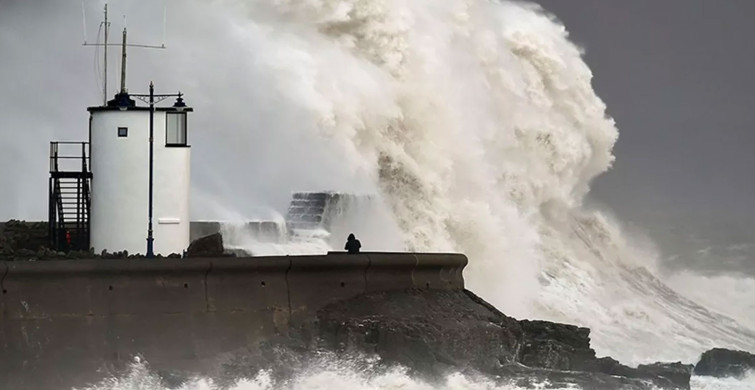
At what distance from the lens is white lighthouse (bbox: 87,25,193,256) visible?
64.2ft

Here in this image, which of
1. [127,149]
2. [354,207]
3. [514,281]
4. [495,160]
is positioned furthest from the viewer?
[495,160]

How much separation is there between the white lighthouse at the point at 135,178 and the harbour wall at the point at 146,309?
1571 mm

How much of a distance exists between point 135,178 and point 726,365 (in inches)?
351

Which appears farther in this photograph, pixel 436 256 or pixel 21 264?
pixel 436 256

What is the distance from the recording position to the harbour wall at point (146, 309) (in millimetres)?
17188

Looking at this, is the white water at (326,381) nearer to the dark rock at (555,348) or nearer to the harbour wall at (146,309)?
the harbour wall at (146,309)

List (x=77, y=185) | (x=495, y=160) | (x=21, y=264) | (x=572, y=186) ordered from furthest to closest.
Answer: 1. (x=572, y=186)
2. (x=495, y=160)
3. (x=77, y=185)
4. (x=21, y=264)

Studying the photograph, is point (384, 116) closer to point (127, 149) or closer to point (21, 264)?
point (127, 149)

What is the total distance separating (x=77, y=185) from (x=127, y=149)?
1.74m

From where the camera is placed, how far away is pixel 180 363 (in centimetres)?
1778

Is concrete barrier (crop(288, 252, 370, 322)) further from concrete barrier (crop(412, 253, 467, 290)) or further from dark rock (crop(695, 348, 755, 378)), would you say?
dark rock (crop(695, 348, 755, 378))

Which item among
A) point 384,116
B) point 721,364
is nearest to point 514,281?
point 384,116

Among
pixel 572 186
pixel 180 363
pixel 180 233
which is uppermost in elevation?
pixel 572 186

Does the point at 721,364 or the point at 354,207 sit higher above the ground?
the point at 354,207
